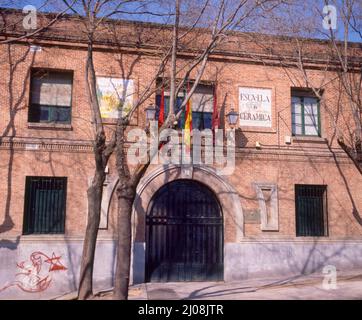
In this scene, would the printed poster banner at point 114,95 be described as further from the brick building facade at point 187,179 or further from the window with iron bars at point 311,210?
the window with iron bars at point 311,210

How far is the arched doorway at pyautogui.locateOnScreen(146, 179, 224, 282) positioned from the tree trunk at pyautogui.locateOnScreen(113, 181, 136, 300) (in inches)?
161

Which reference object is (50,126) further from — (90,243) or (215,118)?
(215,118)

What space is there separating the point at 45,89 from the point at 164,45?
4.03m

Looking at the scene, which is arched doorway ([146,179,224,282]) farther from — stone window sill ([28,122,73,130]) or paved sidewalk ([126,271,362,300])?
stone window sill ([28,122,73,130])

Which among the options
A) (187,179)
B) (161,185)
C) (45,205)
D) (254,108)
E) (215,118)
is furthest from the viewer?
(254,108)

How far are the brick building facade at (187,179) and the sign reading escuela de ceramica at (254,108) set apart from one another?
145 mm

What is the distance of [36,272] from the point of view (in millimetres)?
12180

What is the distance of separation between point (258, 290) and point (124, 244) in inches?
179

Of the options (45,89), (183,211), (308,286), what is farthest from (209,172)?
(45,89)

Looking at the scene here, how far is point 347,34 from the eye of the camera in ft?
44.5

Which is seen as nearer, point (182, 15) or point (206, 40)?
point (182, 15)

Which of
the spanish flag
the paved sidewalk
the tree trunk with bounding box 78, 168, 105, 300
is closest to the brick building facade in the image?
the paved sidewalk

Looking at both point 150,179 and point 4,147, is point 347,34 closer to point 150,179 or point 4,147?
point 150,179

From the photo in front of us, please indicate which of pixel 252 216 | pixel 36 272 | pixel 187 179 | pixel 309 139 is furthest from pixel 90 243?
pixel 309 139
